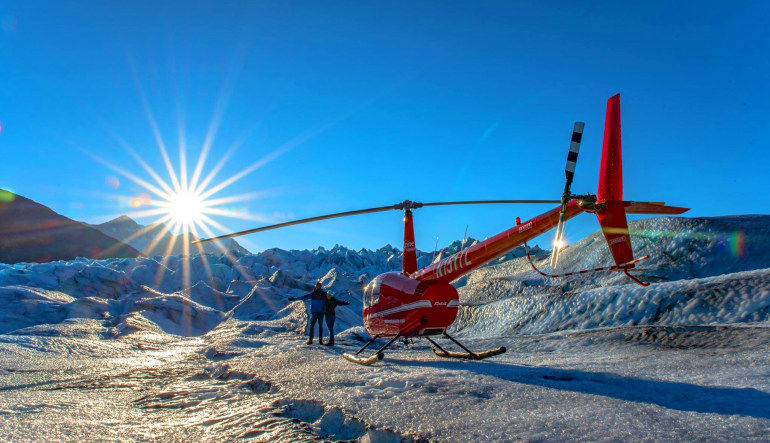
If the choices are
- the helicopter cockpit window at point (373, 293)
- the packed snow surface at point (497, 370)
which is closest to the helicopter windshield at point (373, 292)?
the helicopter cockpit window at point (373, 293)

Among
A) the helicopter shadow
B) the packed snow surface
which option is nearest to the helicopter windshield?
the packed snow surface

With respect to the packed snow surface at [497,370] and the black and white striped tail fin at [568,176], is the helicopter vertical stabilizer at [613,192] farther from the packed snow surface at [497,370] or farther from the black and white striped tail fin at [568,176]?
→ the packed snow surface at [497,370]

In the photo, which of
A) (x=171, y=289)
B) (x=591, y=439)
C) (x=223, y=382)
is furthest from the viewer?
(x=171, y=289)

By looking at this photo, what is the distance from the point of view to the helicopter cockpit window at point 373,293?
7971 millimetres

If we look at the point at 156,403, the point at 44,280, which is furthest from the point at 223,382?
the point at 44,280

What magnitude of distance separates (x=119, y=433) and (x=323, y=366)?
296 cm

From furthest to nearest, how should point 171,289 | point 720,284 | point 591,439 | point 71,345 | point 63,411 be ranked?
point 171,289
point 71,345
point 720,284
point 63,411
point 591,439

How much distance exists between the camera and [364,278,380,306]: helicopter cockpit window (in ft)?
26.2

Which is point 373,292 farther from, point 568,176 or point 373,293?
point 568,176

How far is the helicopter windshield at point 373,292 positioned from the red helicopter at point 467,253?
0.06 feet

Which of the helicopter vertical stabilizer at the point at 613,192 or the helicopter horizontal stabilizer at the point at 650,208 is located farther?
the helicopter horizontal stabilizer at the point at 650,208

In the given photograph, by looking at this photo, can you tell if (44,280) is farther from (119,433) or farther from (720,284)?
(720,284)

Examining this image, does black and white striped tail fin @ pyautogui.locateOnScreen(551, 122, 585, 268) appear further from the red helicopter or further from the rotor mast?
the rotor mast

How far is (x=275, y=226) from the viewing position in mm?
8727
